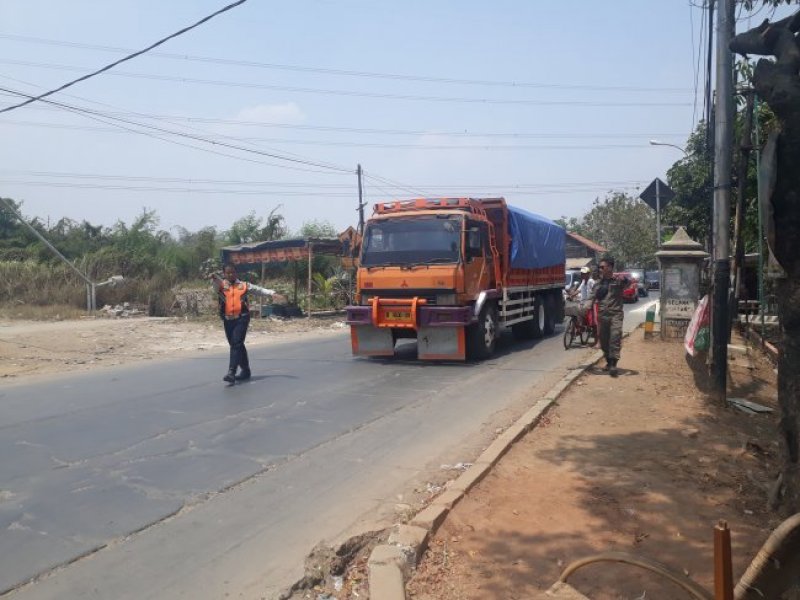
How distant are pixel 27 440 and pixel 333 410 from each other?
3.34 metres

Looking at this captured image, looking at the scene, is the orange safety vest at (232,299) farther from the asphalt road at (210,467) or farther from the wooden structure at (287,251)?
the wooden structure at (287,251)

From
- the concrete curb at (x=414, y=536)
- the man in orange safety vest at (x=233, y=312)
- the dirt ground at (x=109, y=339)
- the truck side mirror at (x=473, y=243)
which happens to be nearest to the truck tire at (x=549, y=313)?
the truck side mirror at (x=473, y=243)

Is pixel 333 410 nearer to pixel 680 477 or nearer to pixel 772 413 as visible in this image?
pixel 680 477

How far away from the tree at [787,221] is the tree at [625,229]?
170 ft

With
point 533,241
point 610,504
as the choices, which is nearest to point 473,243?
point 533,241

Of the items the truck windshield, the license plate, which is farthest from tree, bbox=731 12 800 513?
the license plate

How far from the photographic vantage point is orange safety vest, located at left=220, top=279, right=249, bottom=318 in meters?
10.4

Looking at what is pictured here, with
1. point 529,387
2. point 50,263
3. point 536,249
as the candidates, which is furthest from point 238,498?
point 50,263

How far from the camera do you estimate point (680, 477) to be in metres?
5.36

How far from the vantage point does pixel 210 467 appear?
19.8 ft

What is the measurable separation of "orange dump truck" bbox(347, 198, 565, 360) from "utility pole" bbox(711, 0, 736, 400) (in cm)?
466

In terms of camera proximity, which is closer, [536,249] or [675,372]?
[675,372]

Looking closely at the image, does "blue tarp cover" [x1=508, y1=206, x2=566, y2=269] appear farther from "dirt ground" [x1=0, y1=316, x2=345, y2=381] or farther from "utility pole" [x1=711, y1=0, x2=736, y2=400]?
"dirt ground" [x1=0, y1=316, x2=345, y2=381]

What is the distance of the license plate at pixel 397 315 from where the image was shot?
12.1 meters
